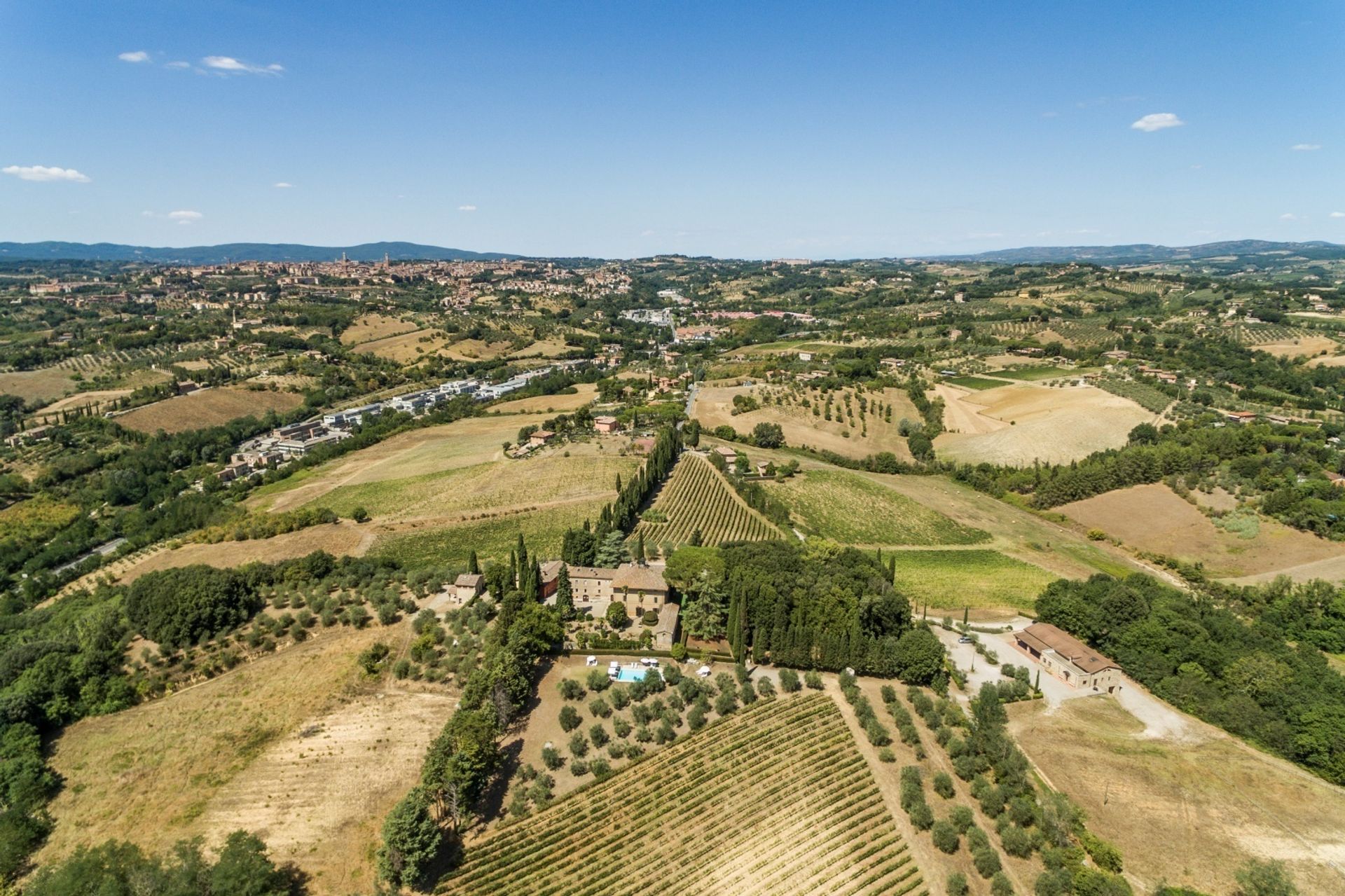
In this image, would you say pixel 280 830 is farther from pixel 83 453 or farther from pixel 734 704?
pixel 83 453

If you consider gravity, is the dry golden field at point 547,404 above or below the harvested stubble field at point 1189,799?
above

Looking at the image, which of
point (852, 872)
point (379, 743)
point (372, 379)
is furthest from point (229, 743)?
point (372, 379)

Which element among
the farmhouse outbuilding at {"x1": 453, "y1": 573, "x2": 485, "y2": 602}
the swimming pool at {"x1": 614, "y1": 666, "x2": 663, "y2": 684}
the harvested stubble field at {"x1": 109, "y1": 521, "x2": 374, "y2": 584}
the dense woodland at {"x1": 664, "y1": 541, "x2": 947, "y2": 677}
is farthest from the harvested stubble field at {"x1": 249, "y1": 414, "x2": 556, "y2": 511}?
the swimming pool at {"x1": 614, "y1": 666, "x2": 663, "y2": 684}

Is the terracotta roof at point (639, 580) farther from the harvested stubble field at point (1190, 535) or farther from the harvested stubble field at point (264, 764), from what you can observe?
the harvested stubble field at point (1190, 535)

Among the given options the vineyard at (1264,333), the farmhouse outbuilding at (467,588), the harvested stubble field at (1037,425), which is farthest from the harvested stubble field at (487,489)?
the vineyard at (1264,333)

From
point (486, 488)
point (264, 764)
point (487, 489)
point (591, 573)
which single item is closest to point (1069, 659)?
point (591, 573)

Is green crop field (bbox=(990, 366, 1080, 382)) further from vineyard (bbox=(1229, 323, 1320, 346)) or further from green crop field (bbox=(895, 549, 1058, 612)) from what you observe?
green crop field (bbox=(895, 549, 1058, 612))
